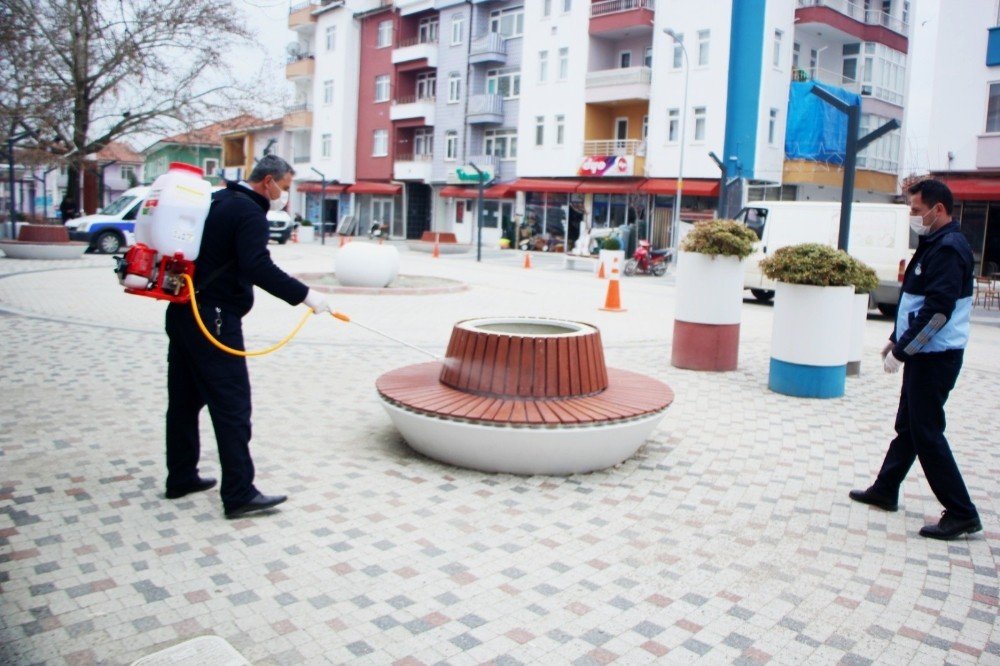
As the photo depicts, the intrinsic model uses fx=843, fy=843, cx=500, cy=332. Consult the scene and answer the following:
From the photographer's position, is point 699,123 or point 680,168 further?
point 699,123

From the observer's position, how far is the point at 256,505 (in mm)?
4438

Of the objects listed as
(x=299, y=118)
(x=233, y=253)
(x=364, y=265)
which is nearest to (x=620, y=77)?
(x=364, y=265)

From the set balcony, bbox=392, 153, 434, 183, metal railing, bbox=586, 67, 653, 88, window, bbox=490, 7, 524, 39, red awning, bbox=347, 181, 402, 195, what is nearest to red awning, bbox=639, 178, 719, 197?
metal railing, bbox=586, 67, 653, 88

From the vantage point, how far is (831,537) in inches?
177

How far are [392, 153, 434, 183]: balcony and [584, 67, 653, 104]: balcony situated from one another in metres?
12.9

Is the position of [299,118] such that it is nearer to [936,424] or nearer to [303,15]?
[303,15]

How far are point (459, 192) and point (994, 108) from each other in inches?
1051

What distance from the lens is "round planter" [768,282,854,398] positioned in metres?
7.77

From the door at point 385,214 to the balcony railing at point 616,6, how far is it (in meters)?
19.2

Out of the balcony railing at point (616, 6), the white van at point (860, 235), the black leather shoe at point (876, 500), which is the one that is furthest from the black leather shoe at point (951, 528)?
the balcony railing at point (616, 6)

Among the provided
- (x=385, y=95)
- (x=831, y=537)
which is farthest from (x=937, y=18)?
(x=385, y=95)

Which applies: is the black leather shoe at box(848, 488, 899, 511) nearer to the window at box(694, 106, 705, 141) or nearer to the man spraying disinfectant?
the man spraying disinfectant

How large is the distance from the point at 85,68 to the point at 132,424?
2175cm

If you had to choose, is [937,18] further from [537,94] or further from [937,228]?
[937,228]
